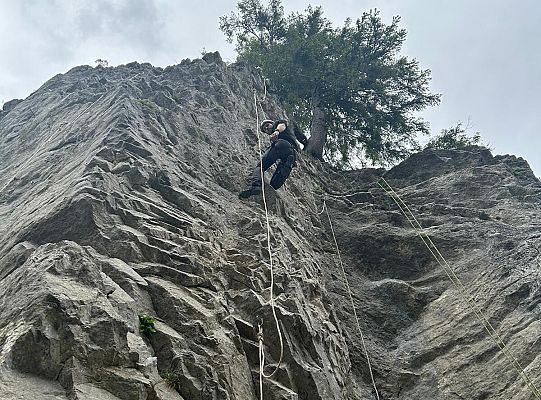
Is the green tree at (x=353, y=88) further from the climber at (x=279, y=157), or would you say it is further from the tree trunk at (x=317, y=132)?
the climber at (x=279, y=157)

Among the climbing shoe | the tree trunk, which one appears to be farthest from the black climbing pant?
the tree trunk

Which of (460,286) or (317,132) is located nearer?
(460,286)

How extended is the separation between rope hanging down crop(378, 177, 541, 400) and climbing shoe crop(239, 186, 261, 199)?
3.36 meters

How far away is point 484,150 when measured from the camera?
50.6ft

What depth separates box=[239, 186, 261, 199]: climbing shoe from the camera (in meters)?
10.9

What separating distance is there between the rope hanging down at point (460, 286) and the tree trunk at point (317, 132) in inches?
148

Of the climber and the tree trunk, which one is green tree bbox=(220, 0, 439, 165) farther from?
the climber

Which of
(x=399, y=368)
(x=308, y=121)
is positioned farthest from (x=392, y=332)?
(x=308, y=121)

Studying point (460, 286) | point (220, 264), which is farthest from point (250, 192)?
point (460, 286)

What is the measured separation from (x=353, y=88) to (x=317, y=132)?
195 cm

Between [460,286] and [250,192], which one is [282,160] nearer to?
[250,192]

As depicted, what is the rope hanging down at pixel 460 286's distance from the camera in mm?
7527

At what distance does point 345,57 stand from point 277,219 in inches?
426

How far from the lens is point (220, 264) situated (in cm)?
791
